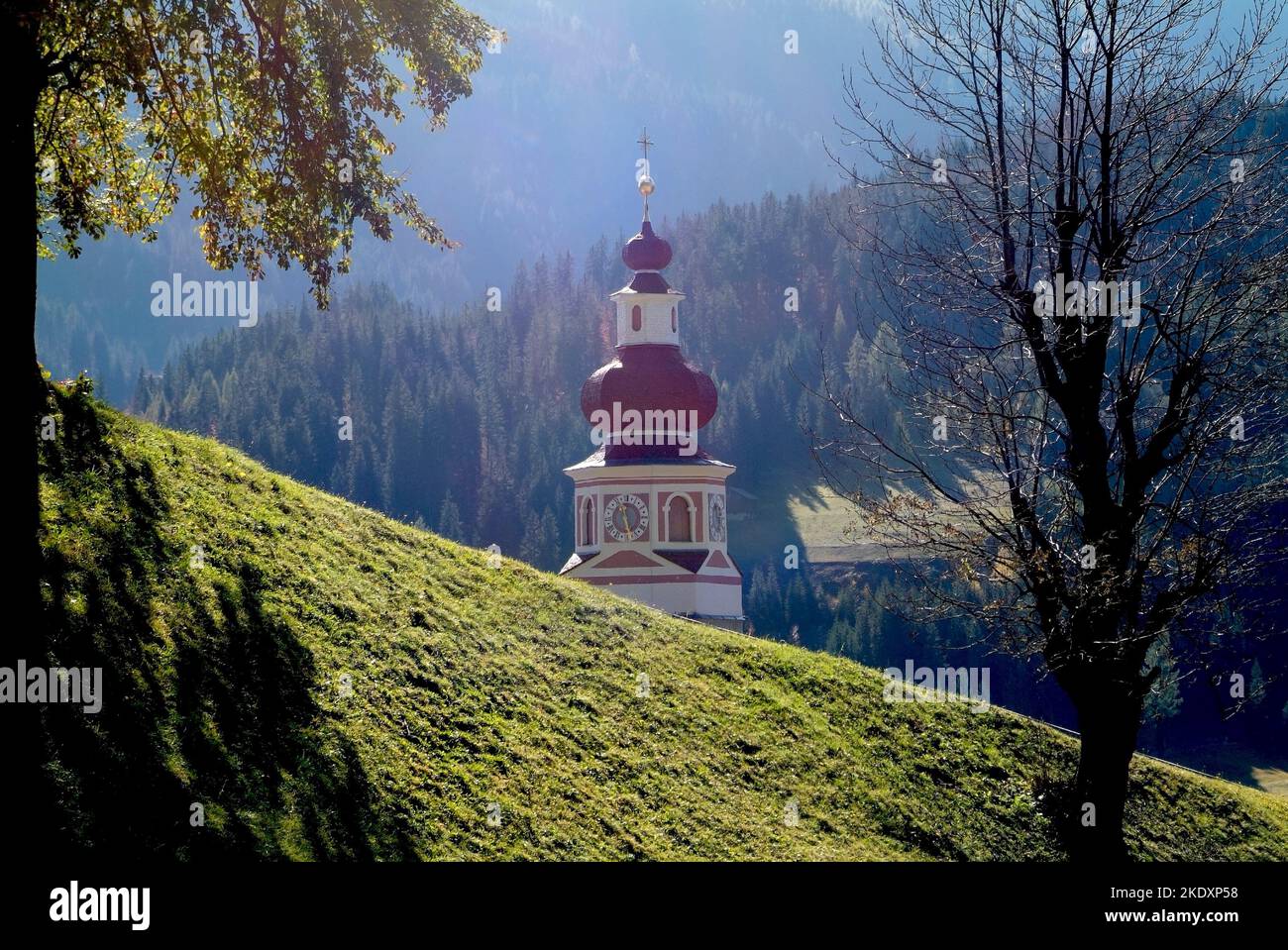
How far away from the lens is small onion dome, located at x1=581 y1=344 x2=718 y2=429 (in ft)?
194

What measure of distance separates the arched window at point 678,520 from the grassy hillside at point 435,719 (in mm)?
29710

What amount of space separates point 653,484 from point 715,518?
306 cm

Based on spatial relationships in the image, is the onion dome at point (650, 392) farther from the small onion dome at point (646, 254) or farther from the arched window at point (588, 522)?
the small onion dome at point (646, 254)

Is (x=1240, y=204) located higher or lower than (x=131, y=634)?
higher

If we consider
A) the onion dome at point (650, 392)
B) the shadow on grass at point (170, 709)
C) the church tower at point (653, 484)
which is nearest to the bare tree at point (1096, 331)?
the shadow on grass at point (170, 709)

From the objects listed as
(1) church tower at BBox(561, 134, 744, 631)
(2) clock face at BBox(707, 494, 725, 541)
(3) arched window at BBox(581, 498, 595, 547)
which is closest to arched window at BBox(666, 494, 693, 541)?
(1) church tower at BBox(561, 134, 744, 631)

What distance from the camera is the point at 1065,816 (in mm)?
22484

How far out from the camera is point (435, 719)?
684 inches

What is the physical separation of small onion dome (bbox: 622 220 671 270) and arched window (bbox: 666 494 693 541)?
1004 cm

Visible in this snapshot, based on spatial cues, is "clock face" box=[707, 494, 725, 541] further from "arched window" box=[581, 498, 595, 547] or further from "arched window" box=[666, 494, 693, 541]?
"arched window" box=[581, 498, 595, 547]

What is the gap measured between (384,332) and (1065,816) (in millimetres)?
172505
